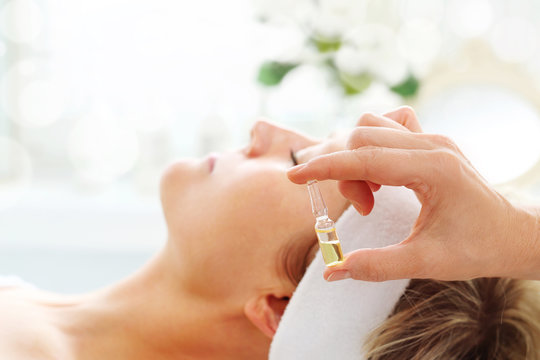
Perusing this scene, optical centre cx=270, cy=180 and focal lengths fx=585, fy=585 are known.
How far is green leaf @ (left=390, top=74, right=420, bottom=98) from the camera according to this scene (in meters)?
2.21

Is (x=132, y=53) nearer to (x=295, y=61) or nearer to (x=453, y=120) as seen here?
(x=295, y=61)

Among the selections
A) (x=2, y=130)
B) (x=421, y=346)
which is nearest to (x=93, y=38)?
(x=2, y=130)

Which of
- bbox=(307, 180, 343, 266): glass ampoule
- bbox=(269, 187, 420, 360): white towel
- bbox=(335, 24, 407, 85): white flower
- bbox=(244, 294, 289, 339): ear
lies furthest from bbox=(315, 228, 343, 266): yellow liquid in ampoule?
bbox=(335, 24, 407, 85): white flower

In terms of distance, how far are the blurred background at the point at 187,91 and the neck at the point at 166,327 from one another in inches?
35.2

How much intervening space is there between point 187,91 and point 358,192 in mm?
1892

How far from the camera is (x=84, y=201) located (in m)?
2.55

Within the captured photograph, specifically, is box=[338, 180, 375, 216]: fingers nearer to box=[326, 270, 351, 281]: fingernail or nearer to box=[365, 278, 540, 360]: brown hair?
box=[326, 270, 351, 281]: fingernail

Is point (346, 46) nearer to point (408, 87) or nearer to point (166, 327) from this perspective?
point (408, 87)

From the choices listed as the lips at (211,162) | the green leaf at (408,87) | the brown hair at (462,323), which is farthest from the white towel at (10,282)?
the green leaf at (408,87)

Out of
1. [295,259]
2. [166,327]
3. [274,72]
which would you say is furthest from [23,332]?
[274,72]

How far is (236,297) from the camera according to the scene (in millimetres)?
1197

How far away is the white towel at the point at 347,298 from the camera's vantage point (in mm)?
1046

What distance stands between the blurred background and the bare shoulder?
866 millimetres

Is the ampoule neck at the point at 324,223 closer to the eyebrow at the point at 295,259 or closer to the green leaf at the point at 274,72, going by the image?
the eyebrow at the point at 295,259
